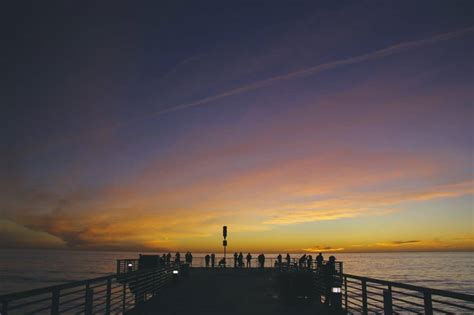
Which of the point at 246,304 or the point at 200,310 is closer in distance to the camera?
the point at 200,310

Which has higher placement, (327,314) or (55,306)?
(55,306)

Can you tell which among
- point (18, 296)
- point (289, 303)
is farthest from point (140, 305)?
point (18, 296)

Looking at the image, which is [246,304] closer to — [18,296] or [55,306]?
[55,306]

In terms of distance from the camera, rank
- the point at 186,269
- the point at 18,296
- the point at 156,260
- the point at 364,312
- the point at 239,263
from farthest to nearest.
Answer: the point at 239,263
the point at 186,269
the point at 156,260
the point at 364,312
the point at 18,296

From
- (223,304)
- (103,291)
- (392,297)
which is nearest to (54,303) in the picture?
(103,291)

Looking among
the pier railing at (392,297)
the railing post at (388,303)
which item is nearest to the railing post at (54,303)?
the pier railing at (392,297)

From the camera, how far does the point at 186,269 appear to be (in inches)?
1150

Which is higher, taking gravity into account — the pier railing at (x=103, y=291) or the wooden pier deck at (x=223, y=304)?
the pier railing at (x=103, y=291)

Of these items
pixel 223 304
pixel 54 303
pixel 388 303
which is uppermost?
pixel 54 303

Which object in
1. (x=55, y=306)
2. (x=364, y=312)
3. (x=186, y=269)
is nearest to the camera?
(x=55, y=306)

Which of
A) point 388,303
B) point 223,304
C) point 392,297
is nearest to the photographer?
point 388,303

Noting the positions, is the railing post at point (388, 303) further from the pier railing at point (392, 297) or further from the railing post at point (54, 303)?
the railing post at point (54, 303)

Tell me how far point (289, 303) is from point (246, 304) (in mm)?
1431

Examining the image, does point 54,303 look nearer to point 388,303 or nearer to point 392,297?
point 388,303
